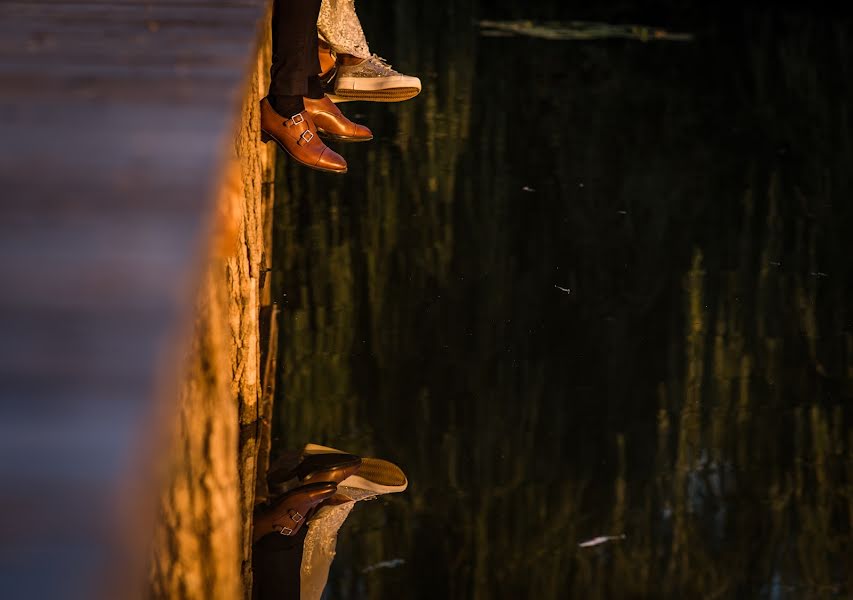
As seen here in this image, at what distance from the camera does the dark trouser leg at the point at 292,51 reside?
3.13 m

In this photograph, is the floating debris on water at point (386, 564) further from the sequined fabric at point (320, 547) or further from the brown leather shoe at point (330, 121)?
the brown leather shoe at point (330, 121)

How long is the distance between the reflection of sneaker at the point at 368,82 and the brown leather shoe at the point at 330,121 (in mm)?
155

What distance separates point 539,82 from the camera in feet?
24.7

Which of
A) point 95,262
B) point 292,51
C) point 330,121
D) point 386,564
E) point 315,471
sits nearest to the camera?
point 95,262

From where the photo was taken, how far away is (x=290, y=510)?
2.66 m

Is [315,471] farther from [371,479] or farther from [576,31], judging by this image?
[576,31]

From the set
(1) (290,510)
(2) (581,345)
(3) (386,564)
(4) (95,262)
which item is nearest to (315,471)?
(1) (290,510)

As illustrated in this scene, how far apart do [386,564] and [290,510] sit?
0.19 meters

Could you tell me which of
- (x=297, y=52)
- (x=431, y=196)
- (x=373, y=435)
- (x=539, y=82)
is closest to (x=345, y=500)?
(x=373, y=435)

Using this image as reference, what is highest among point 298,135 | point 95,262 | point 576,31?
point 95,262

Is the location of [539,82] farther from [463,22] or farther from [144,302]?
[144,302]

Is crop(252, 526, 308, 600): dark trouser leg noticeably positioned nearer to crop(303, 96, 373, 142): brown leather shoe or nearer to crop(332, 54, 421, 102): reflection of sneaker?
crop(303, 96, 373, 142): brown leather shoe

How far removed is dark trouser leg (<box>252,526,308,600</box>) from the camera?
2.41 m

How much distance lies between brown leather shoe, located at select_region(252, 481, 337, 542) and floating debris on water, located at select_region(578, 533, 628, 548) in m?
0.45
